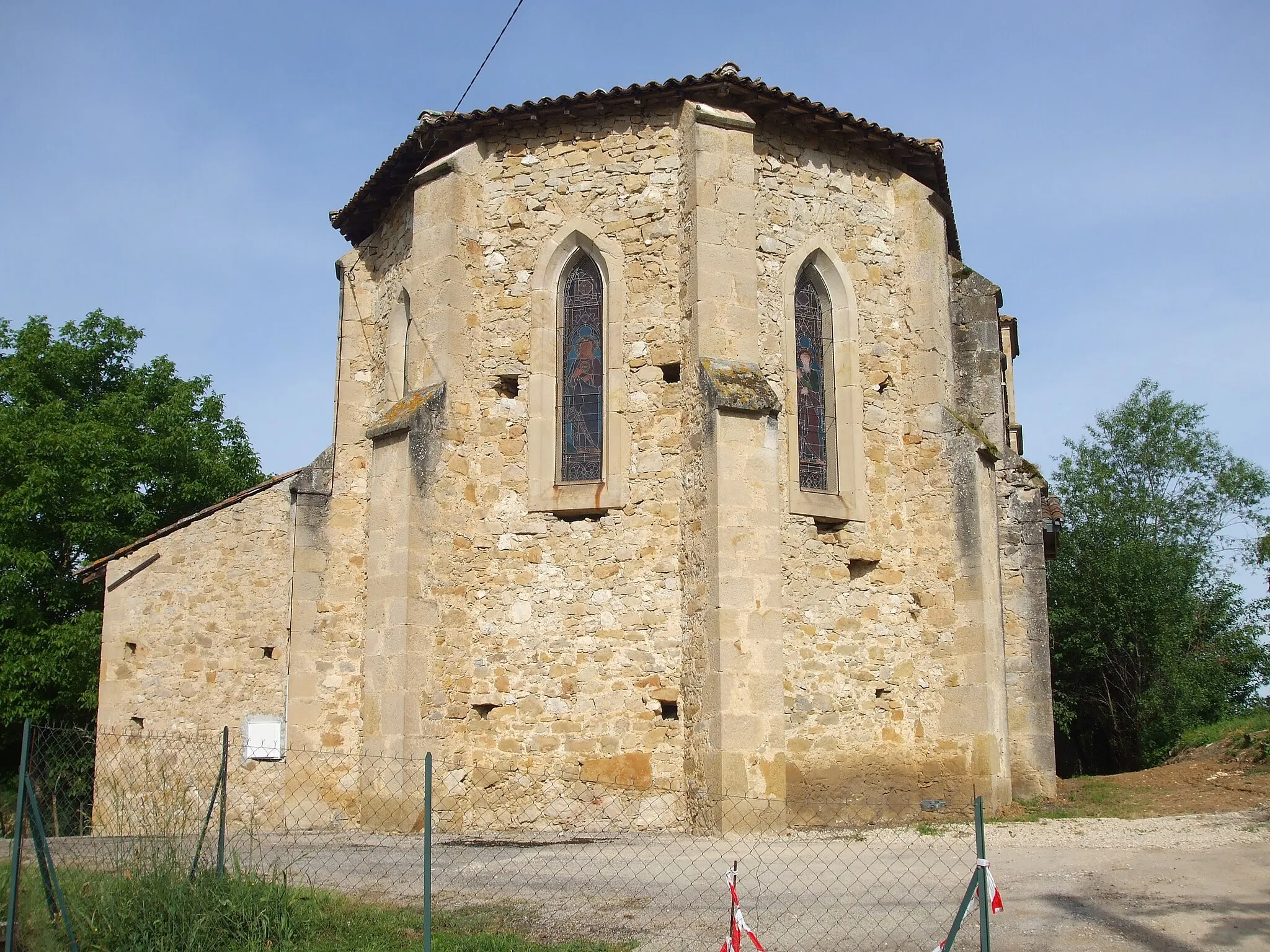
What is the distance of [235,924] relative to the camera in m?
7.09

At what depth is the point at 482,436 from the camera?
13.8m

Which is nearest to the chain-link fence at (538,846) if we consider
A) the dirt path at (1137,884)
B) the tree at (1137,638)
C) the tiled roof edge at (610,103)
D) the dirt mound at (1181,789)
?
the dirt path at (1137,884)

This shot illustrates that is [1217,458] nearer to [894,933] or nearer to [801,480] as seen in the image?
[801,480]

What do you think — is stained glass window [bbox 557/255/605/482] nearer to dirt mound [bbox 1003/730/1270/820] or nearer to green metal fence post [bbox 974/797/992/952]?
dirt mound [bbox 1003/730/1270/820]

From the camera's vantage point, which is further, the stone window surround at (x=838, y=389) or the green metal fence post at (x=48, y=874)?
the stone window surround at (x=838, y=389)

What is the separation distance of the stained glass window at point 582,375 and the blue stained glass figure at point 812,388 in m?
2.29

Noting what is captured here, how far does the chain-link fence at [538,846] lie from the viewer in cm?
745

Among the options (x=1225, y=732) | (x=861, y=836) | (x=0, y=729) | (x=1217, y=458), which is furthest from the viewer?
(x=1217, y=458)

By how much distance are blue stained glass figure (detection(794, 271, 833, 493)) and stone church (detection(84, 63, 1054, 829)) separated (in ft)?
0.13

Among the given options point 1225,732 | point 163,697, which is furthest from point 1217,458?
point 163,697

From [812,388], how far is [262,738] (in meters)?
8.32

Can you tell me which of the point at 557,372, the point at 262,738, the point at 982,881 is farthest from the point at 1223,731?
the point at 982,881

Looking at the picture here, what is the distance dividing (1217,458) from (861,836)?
83.6 ft

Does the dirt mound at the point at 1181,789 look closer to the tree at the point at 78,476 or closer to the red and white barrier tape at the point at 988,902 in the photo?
the red and white barrier tape at the point at 988,902
